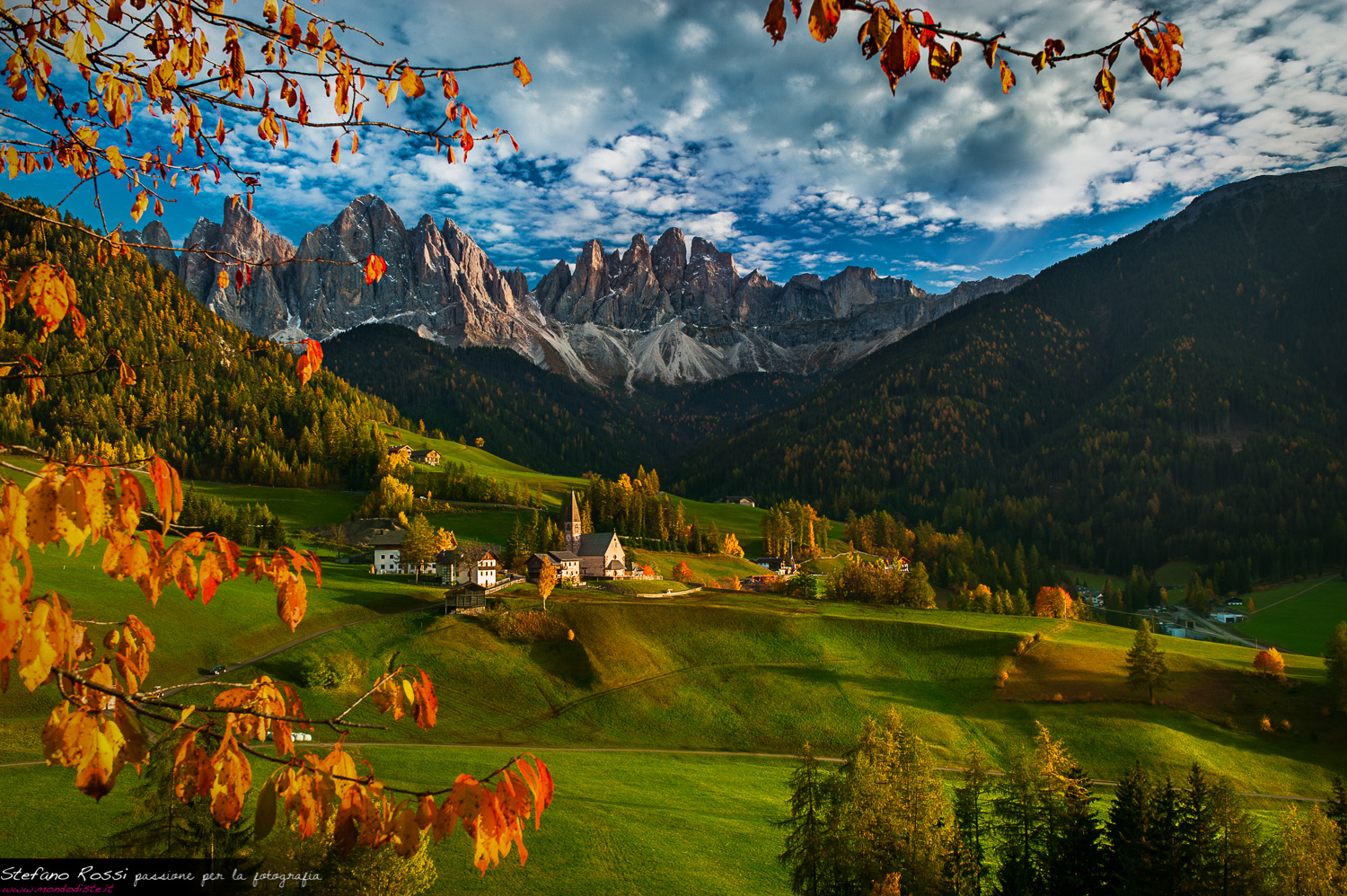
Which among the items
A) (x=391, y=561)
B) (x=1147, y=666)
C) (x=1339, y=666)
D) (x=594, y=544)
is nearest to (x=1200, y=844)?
(x=1147, y=666)

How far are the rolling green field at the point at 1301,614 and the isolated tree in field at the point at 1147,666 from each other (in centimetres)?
6161

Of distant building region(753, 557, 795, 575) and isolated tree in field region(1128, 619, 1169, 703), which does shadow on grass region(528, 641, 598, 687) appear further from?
distant building region(753, 557, 795, 575)

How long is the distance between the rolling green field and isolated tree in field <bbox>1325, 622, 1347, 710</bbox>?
175 ft

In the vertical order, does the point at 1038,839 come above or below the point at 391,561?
below

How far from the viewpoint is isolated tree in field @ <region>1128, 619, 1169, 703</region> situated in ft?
176

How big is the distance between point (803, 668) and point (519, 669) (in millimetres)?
24516

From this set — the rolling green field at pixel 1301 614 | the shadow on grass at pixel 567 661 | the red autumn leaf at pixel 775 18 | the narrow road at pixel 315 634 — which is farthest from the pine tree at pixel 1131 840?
the rolling green field at pixel 1301 614

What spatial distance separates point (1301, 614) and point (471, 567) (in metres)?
137

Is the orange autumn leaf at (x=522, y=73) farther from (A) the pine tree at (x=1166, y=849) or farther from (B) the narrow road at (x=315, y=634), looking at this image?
(B) the narrow road at (x=315, y=634)

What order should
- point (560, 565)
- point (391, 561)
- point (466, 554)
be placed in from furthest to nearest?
point (391, 561)
point (560, 565)
point (466, 554)

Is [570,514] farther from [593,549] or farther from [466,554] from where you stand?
[466,554]

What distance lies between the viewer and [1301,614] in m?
116

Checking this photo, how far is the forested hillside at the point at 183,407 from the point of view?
127688 mm

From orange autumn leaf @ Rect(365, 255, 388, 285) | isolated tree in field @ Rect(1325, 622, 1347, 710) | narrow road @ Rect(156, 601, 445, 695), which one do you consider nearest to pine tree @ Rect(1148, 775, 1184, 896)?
orange autumn leaf @ Rect(365, 255, 388, 285)
